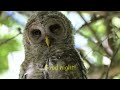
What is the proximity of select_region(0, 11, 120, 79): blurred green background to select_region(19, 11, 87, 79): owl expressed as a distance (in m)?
0.09

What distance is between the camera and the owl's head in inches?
108

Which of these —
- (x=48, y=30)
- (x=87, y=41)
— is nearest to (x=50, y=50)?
(x=48, y=30)

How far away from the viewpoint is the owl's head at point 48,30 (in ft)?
8.98

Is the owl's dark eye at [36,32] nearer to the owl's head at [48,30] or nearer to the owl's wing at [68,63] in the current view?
the owl's head at [48,30]

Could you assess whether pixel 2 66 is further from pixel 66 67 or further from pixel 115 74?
pixel 115 74

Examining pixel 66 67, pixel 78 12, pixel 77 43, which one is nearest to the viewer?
pixel 66 67

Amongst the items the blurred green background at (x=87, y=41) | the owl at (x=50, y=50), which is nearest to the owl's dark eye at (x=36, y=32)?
the owl at (x=50, y=50)

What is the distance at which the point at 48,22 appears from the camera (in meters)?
2.74

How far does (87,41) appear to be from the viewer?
3010 mm

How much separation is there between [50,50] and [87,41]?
0.38m

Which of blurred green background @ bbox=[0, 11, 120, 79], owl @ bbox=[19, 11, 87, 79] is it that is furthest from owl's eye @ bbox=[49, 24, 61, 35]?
blurred green background @ bbox=[0, 11, 120, 79]

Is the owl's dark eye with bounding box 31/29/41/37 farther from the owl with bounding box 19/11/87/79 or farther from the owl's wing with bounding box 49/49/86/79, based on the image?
the owl's wing with bounding box 49/49/86/79
